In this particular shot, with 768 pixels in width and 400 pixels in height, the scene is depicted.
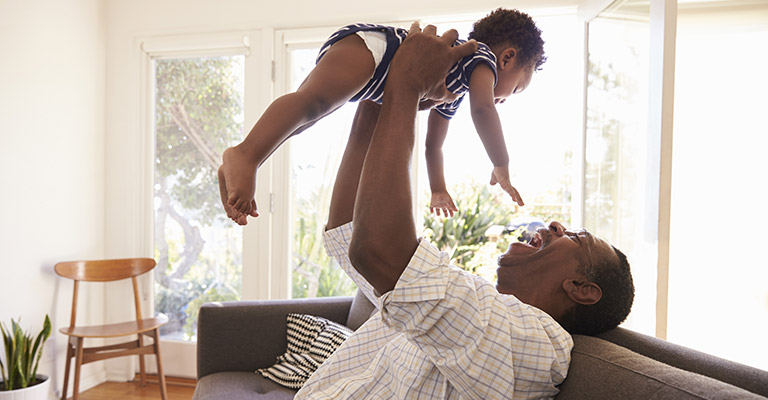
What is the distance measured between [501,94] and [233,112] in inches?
99.5

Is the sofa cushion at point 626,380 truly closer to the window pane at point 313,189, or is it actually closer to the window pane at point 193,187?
the window pane at point 313,189

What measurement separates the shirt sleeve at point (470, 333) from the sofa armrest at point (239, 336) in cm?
181

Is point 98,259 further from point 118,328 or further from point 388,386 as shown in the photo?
point 388,386

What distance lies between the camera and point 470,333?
2.89 ft

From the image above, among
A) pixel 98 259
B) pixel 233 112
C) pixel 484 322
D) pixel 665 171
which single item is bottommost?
pixel 98 259

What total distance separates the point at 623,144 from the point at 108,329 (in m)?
2.86

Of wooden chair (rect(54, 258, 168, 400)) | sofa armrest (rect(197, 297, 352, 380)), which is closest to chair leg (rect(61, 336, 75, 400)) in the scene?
wooden chair (rect(54, 258, 168, 400))

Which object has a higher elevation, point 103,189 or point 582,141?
point 582,141

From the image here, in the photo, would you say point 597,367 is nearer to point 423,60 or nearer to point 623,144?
point 423,60

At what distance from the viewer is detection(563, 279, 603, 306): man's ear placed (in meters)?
1.15

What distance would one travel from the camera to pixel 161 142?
12.4 ft

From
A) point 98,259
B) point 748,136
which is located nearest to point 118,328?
point 98,259

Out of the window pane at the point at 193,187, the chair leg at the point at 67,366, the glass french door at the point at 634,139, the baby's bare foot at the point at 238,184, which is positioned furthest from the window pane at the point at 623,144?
the chair leg at the point at 67,366

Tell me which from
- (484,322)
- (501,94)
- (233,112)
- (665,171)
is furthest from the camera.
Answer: (233,112)
